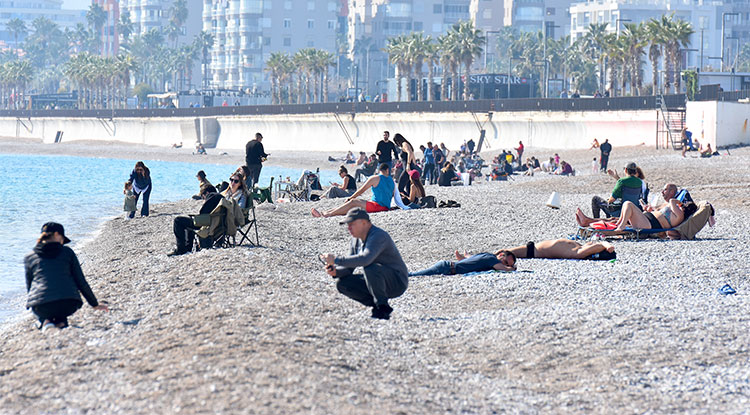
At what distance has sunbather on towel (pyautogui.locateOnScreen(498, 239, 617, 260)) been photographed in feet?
42.8

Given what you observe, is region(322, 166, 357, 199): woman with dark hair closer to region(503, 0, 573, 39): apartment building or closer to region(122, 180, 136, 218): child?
region(122, 180, 136, 218): child

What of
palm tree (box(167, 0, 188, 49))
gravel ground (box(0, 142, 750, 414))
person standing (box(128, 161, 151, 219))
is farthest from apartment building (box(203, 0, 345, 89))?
gravel ground (box(0, 142, 750, 414))

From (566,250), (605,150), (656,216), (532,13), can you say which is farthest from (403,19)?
(566,250)

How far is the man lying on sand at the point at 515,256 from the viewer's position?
1240 centimetres

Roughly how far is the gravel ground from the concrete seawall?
35.3 m

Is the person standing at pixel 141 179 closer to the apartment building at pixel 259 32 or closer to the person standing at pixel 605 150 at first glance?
the person standing at pixel 605 150

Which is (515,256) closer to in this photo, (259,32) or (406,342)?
(406,342)

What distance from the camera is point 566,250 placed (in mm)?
13203

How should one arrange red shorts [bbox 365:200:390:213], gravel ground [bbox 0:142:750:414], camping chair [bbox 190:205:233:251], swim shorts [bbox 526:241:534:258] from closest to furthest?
gravel ground [bbox 0:142:750:414], swim shorts [bbox 526:241:534:258], camping chair [bbox 190:205:233:251], red shorts [bbox 365:200:390:213]

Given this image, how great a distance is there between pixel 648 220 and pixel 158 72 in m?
153

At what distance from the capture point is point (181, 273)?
13117 mm

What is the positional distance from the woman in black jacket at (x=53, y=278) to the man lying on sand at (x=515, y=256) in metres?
4.57

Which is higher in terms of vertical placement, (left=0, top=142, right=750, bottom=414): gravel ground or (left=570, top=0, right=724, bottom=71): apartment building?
(left=570, top=0, right=724, bottom=71): apartment building

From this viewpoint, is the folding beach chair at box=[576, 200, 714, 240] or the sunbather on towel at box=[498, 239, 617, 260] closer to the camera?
the sunbather on towel at box=[498, 239, 617, 260]
